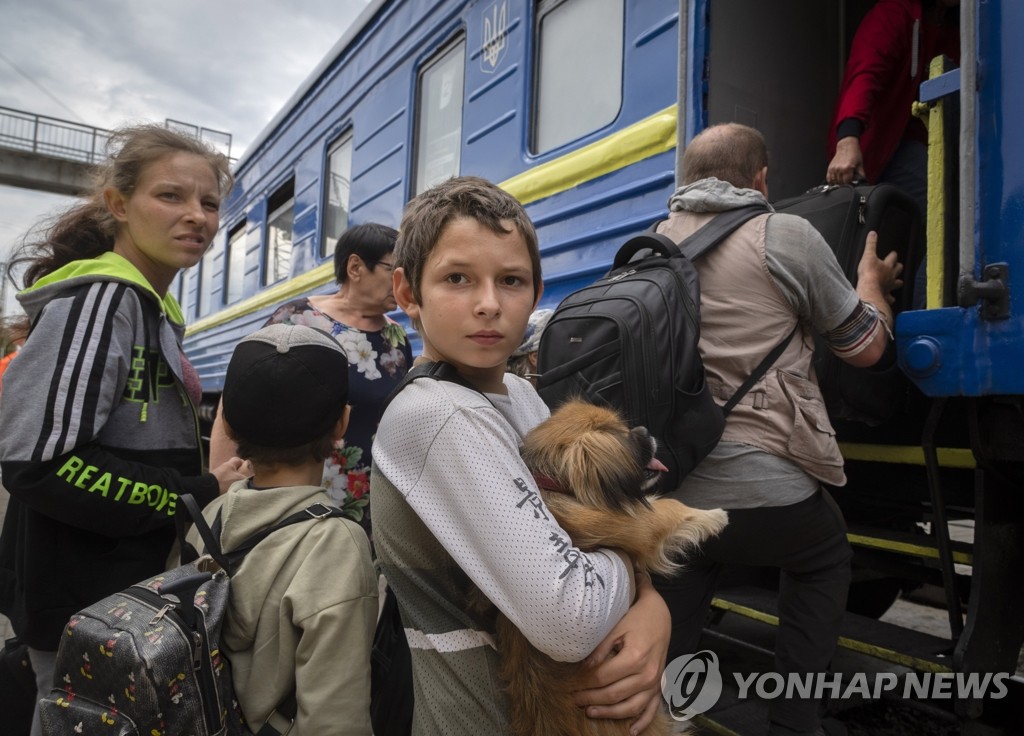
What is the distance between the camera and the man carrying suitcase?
160 cm

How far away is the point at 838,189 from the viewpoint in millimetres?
2002

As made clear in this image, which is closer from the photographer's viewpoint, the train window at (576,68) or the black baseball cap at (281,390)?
the black baseball cap at (281,390)

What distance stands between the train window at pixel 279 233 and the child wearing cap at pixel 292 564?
16.0ft

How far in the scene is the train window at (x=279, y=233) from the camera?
6188mm

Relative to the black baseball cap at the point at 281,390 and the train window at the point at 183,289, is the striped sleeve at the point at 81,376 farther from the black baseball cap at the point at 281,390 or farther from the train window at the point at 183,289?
the train window at the point at 183,289

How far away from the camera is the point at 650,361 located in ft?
4.85

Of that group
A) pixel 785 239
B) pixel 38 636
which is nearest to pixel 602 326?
pixel 785 239

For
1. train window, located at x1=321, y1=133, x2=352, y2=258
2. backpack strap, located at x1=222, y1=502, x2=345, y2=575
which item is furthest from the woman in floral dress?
train window, located at x1=321, y1=133, x2=352, y2=258

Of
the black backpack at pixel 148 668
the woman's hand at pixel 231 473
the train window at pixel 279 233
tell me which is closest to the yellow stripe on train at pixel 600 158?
the woman's hand at pixel 231 473

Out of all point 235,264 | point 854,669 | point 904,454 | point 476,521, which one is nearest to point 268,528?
point 476,521

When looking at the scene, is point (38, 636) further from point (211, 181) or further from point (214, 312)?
point (214, 312)

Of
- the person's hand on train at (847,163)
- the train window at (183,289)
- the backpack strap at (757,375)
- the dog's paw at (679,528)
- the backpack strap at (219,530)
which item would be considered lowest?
the backpack strap at (219,530)

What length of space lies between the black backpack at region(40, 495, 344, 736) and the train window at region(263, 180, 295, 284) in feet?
17.0

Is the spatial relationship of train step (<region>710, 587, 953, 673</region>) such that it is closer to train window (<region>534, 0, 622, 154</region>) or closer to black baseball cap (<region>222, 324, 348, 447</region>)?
black baseball cap (<region>222, 324, 348, 447</region>)
